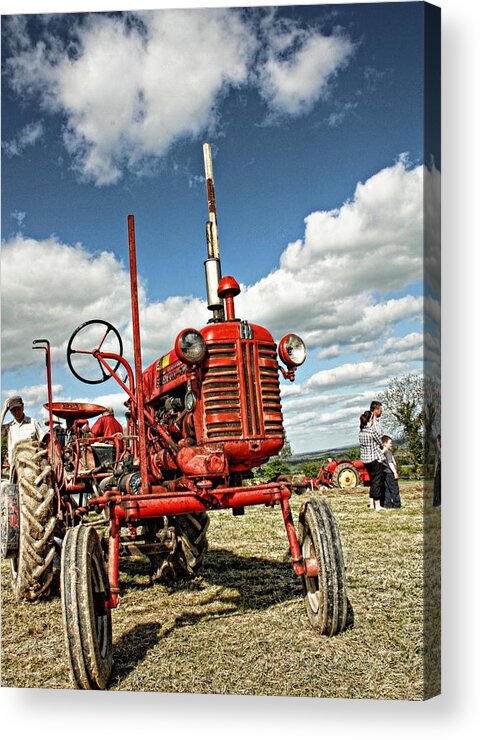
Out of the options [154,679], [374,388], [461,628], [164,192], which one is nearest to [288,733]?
[154,679]

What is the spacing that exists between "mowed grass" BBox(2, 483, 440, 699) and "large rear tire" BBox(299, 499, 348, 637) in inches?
5.2

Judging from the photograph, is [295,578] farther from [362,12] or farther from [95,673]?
[362,12]

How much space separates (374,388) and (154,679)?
9.74 feet

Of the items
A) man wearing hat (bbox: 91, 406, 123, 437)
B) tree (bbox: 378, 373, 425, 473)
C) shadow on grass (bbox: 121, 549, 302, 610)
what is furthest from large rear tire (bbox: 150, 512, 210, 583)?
tree (bbox: 378, 373, 425, 473)

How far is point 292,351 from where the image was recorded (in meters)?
4.81

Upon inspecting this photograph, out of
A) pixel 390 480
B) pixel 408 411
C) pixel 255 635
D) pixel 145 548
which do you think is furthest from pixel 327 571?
pixel 390 480

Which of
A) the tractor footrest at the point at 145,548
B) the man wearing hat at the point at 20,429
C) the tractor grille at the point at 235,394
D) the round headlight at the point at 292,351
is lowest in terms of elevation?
the tractor footrest at the point at 145,548

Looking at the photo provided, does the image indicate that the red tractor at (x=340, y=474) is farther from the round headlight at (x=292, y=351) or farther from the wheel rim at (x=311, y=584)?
the round headlight at (x=292, y=351)

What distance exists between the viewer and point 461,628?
4.16 meters

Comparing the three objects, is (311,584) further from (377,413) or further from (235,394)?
(377,413)

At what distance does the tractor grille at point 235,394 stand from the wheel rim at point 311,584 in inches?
30.2

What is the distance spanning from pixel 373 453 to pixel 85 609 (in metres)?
4.17

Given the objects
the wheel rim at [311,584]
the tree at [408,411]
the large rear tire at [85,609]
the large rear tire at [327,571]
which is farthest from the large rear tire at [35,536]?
the tree at [408,411]

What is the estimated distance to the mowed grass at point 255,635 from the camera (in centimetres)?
434
